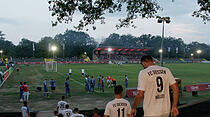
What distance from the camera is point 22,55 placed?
9744 centimetres

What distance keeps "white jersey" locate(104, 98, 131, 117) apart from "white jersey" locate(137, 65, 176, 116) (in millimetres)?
952

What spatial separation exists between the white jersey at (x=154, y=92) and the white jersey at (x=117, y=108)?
0.95 meters

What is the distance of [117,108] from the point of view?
4.18 meters

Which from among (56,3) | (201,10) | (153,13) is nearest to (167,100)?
(56,3)

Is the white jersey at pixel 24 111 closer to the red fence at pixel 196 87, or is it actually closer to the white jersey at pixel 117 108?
the white jersey at pixel 117 108

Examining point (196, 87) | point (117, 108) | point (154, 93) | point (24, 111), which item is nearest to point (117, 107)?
point (117, 108)

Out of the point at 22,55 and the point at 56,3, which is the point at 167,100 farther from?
the point at 22,55

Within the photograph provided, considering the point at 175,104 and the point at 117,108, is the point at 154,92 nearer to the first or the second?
the point at 175,104

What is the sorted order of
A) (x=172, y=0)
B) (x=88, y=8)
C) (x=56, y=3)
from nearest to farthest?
(x=56, y=3) → (x=88, y=8) → (x=172, y=0)

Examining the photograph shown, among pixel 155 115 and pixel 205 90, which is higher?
pixel 155 115

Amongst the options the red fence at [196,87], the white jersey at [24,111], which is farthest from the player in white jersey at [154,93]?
the red fence at [196,87]

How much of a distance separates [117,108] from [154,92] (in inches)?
45.4

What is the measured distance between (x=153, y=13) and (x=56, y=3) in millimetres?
5773

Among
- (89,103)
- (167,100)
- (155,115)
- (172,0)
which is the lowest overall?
(89,103)
